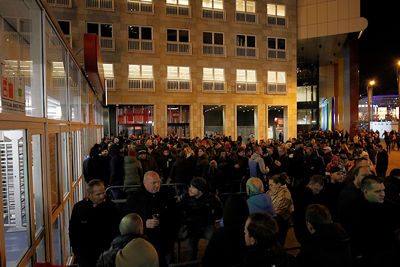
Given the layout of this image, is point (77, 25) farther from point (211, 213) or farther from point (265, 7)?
point (211, 213)

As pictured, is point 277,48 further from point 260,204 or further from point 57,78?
point 260,204

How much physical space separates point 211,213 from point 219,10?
24.3 m

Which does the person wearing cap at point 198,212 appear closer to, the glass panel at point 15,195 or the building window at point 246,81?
the glass panel at point 15,195

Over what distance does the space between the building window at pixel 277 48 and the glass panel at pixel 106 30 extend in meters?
15.2

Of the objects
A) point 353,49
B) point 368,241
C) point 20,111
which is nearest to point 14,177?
point 20,111

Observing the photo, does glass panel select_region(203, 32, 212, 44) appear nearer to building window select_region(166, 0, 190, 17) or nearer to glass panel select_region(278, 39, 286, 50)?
building window select_region(166, 0, 190, 17)

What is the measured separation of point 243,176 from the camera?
838cm

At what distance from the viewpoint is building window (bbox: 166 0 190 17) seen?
23.4 meters

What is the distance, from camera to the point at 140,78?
2289 centimetres

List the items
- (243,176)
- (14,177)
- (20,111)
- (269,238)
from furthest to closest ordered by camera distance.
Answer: (243,176), (14,177), (20,111), (269,238)

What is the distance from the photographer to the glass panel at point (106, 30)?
2205cm

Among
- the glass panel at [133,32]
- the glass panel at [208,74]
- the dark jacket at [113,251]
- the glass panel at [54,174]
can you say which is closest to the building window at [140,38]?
the glass panel at [133,32]

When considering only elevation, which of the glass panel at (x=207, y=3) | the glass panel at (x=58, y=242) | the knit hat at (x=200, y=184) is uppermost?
the glass panel at (x=207, y=3)

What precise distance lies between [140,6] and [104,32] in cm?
383
